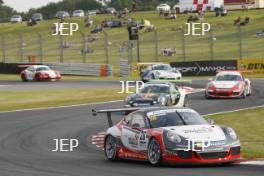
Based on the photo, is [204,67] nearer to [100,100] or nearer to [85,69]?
[85,69]

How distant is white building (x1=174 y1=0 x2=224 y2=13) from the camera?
91938mm

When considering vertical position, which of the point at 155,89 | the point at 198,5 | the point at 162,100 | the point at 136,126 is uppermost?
the point at 198,5

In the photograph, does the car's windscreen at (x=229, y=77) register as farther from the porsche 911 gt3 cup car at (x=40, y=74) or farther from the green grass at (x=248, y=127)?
the porsche 911 gt3 cup car at (x=40, y=74)

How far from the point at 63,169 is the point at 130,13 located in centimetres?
9003

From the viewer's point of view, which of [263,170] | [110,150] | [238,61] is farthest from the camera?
[238,61]

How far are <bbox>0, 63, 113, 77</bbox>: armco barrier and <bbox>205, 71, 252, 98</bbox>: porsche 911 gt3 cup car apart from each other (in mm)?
22495

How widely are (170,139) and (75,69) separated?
4408 centimetres

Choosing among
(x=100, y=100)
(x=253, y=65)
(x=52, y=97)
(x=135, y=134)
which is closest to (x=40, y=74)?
(x=52, y=97)

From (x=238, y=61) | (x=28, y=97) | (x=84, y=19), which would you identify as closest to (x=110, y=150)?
(x=28, y=97)

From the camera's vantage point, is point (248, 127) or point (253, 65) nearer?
point (248, 127)

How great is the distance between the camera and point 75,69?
191ft

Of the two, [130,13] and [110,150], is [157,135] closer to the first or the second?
[110,150]

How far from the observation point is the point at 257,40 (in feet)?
221

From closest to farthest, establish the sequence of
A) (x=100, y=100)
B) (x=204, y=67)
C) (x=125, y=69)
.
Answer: (x=100, y=100) < (x=204, y=67) < (x=125, y=69)
